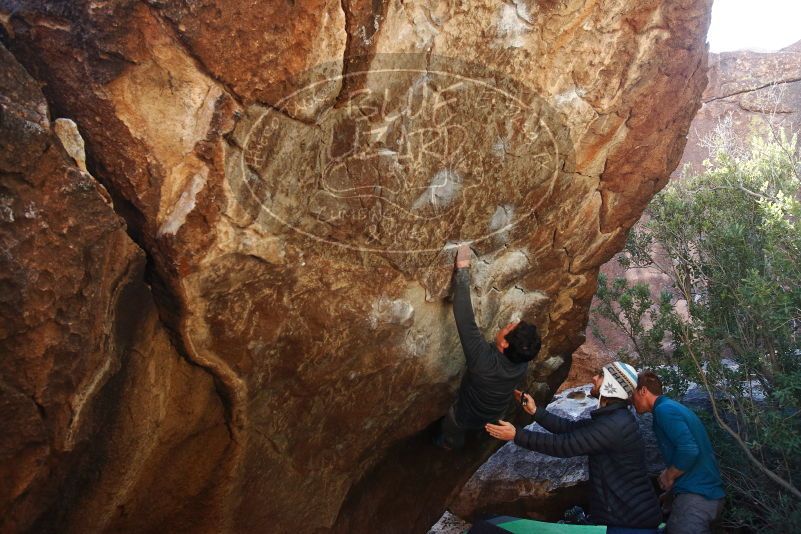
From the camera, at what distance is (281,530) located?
4047 millimetres

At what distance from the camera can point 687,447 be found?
157 inches

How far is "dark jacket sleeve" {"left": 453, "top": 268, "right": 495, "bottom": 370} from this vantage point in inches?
155

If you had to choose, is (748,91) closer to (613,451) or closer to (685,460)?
(685,460)

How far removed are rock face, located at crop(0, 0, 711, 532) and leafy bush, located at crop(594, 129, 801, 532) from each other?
1.33m

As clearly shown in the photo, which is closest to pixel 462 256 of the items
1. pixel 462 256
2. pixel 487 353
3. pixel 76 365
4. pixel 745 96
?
pixel 462 256

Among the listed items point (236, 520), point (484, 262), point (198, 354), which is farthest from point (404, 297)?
point (236, 520)

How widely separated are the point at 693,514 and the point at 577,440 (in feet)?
3.09

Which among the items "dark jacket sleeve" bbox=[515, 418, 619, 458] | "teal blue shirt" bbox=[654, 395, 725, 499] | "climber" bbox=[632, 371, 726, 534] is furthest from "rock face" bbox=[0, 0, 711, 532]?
"teal blue shirt" bbox=[654, 395, 725, 499]

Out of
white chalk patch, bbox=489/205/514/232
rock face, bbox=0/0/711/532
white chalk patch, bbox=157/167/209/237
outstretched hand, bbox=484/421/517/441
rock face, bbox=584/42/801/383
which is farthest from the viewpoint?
rock face, bbox=584/42/801/383

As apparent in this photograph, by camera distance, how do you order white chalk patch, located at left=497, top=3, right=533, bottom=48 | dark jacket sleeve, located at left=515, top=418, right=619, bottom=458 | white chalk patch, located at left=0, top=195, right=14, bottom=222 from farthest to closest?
dark jacket sleeve, located at left=515, top=418, right=619, bottom=458, white chalk patch, located at left=497, top=3, right=533, bottom=48, white chalk patch, located at left=0, top=195, right=14, bottom=222

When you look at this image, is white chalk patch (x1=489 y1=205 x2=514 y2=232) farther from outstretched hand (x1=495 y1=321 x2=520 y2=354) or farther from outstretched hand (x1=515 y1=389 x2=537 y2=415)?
outstretched hand (x1=515 y1=389 x2=537 y2=415)

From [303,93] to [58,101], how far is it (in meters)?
1.03

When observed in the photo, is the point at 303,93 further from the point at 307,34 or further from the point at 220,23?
the point at 220,23

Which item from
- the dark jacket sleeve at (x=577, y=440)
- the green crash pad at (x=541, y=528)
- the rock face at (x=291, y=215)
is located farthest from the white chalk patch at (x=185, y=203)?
the green crash pad at (x=541, y=528)
